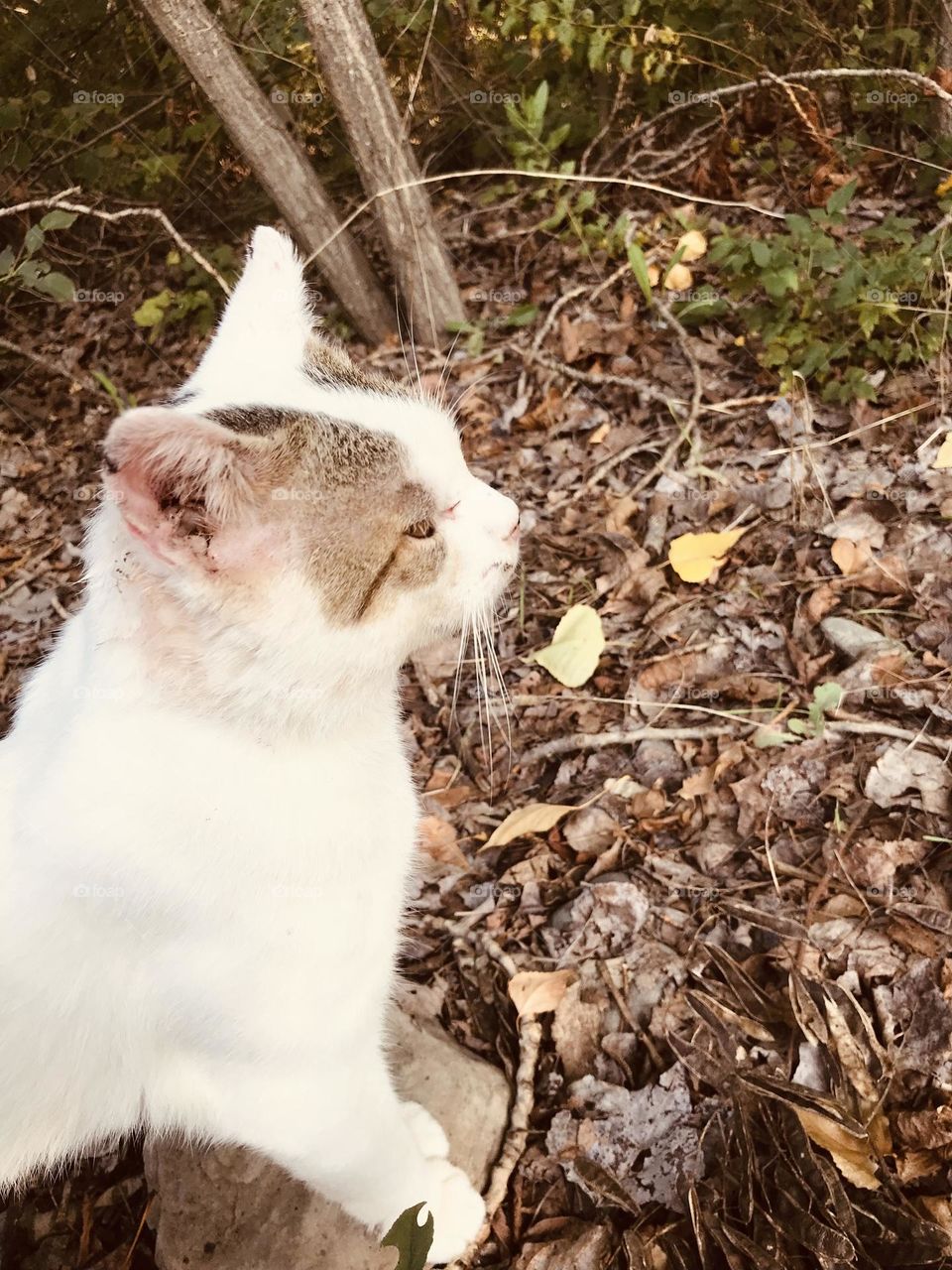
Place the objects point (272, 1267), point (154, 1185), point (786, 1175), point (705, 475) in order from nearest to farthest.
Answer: point (786, 1175) → point (272, 1267) → point (154, 1185) → point (705, 475)

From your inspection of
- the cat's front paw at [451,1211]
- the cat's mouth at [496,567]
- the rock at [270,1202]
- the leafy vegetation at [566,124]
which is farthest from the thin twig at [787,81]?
the cat's front paw at [451,1211]

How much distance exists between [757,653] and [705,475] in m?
0.87

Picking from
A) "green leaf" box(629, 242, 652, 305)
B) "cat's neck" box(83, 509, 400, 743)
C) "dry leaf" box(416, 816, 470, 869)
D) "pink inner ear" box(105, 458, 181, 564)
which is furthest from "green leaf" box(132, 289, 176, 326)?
"pink inner ear" box(105, 458, 181, 564)

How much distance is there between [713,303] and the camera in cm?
375

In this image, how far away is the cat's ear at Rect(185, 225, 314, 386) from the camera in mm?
1919

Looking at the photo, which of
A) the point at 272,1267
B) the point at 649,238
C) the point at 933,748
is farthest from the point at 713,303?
the point at 272,1267

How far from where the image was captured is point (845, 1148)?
1866 millimetres

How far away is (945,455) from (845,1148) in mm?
2240

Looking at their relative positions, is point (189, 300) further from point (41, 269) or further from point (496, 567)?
point (496, 567)

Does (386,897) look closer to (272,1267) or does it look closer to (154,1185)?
(272,1267)

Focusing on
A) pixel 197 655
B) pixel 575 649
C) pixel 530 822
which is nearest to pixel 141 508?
pixel 197 655

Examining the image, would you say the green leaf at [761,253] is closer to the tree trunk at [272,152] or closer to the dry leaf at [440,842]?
the tree trunk at [272,152]

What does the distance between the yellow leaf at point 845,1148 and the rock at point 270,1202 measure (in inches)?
30.6

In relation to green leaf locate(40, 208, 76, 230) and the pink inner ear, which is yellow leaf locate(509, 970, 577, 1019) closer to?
the pink inner ear
